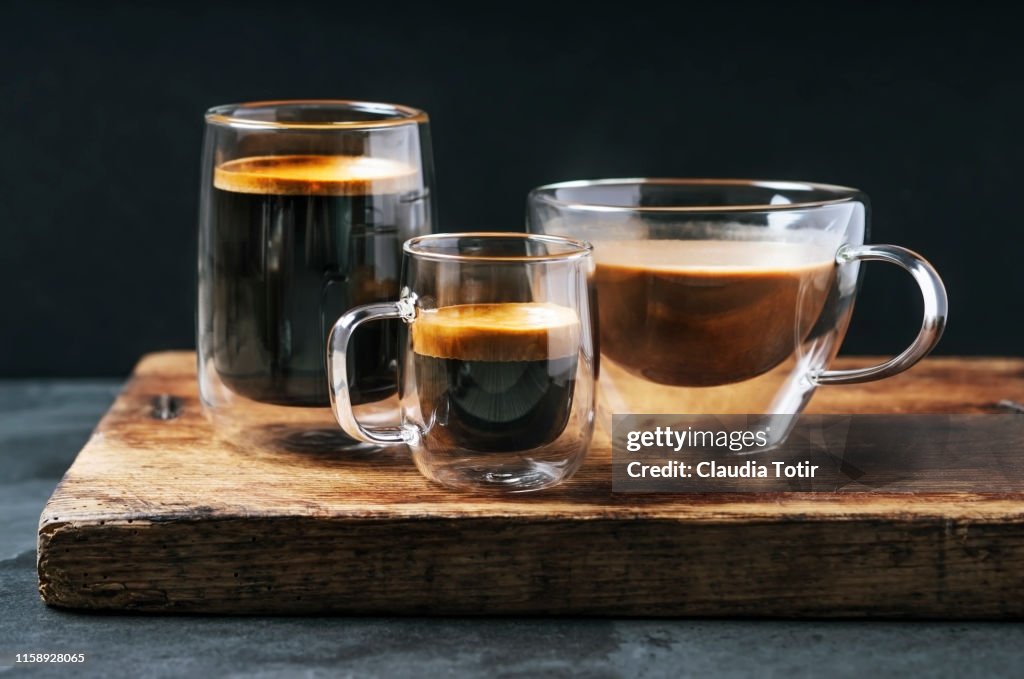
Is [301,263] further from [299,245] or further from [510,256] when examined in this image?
[510,256]

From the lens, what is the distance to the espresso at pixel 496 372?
64 cm

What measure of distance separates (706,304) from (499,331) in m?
0.14

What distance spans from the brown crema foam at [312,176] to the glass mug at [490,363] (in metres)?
0.07

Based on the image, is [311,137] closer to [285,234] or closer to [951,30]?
[285,234]

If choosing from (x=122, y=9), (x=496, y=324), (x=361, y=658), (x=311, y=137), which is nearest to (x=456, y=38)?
(x=122, y=9)

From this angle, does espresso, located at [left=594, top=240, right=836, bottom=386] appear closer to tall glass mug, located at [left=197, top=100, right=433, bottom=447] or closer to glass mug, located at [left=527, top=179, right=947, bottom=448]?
glass mug, located at [left=527, top=179, right=947, bottom=448]

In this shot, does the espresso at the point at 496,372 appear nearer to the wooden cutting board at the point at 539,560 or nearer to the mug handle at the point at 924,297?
the wooden cutting board at the point at 539,560

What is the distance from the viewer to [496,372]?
0.64 meters

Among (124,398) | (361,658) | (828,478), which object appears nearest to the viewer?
(361,658)

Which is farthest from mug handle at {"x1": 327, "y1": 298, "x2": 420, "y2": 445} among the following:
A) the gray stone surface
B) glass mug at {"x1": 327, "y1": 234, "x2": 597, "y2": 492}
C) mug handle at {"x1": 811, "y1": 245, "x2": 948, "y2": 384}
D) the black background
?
the black background

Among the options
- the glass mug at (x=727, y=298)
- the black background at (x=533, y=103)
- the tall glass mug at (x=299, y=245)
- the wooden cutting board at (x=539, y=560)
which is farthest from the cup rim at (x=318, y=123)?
the black background at (x=533, y=103)

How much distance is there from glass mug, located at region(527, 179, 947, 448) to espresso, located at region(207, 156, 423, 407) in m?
0.10

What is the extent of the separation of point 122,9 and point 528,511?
73cm

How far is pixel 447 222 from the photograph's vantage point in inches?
46.4
